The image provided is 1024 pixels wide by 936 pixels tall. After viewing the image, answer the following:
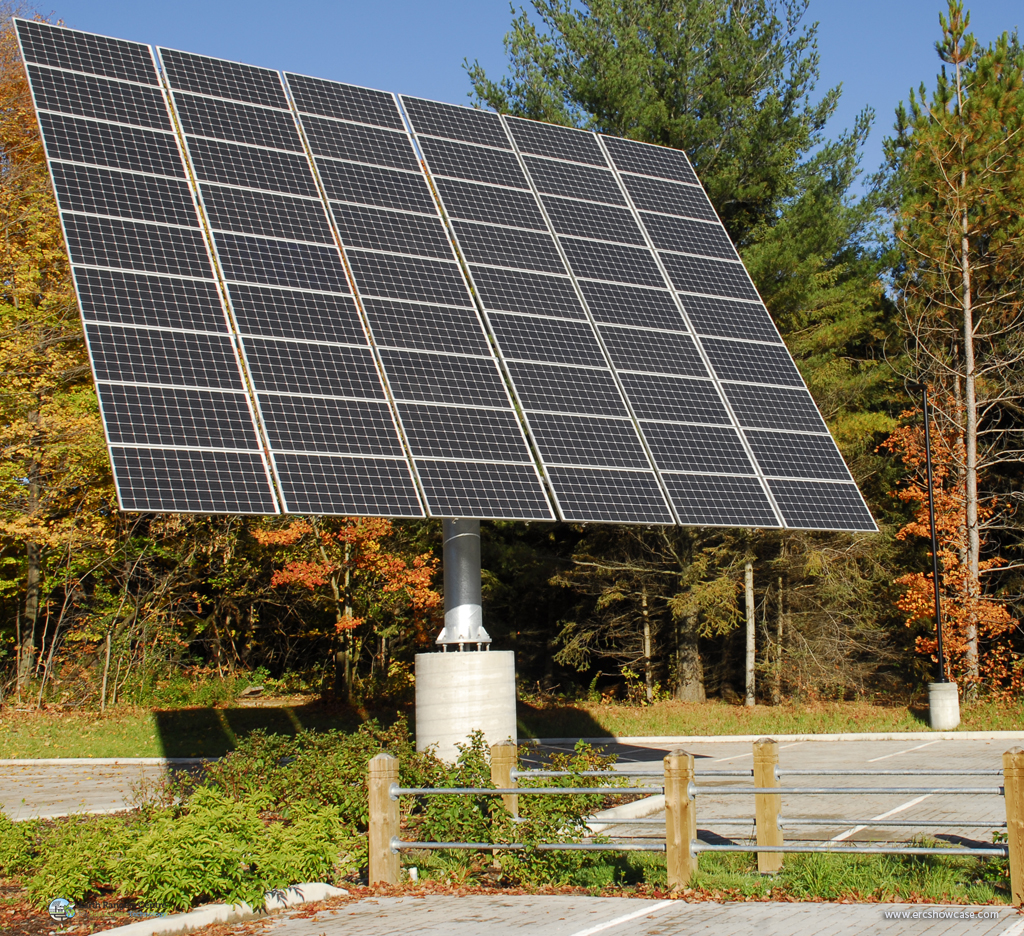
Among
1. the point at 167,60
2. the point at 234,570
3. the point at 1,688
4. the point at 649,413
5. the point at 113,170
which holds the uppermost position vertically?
the point at 167,60

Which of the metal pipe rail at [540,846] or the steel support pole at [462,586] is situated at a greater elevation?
the steel support pole at [462,586]

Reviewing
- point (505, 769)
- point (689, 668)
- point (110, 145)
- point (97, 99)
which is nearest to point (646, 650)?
point (689, 668)

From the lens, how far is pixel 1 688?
104 ft

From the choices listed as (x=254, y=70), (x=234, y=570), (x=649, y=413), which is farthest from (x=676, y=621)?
(x=254, y=70)

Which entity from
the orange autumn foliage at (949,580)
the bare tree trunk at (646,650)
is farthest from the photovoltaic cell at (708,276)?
the bare tree trunk at (646,650)

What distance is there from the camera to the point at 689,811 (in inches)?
378

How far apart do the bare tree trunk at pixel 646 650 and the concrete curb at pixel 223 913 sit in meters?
25.8

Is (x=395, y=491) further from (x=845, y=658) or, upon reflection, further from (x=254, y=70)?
(x=845, y=658)

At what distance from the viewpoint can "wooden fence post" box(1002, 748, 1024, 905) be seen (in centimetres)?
852

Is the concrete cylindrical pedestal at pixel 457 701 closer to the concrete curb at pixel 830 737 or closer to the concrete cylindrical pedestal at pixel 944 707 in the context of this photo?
the concrete curb at pixel 830 737

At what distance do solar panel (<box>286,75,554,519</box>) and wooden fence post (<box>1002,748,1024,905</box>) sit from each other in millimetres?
6252

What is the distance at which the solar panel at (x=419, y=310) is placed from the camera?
13477 millimetres

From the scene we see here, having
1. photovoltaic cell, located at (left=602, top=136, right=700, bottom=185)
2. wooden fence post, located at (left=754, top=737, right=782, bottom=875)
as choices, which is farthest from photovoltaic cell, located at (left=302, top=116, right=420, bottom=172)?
wooden fence post, located at (left=754, top=737, right=782, bottom=875)

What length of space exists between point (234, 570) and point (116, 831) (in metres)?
26.6
